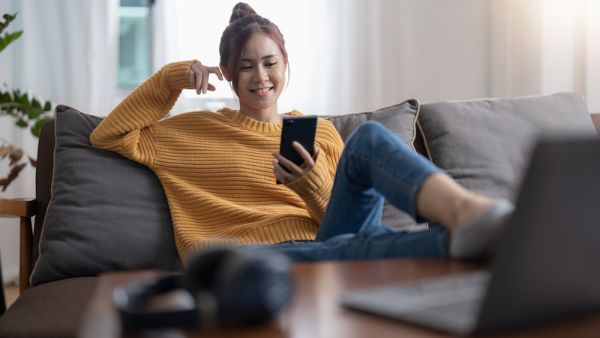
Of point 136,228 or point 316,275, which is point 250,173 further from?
point 316,275

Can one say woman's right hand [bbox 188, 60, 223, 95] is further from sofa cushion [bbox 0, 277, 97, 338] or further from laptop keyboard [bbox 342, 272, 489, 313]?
laptop keyboard [bbox 342, 272, 489, 313]

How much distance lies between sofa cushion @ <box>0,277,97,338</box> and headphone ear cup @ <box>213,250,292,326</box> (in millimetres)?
906

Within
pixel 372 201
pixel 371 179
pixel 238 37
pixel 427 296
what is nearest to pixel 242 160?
pixel 238 37

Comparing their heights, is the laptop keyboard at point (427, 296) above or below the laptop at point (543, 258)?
below

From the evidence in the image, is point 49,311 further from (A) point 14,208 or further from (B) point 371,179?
(B) point 371,179

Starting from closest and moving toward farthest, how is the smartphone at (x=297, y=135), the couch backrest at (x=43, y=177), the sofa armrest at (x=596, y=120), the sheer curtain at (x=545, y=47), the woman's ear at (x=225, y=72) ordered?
the smartphone at (x=297, y=135) < the couch backrest at (x=43, y=177) < the woman's ear at (x=225, y=72) < the sofa armrest at (x=596, y=120) < the sheer curtain at (x=545, y=47)

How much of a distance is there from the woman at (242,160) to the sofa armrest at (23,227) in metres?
0.23

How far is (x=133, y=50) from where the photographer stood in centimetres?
396

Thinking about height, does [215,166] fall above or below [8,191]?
above

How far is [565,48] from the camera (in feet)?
11.8

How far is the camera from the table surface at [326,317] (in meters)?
0.83

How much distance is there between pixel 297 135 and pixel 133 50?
7.13ft

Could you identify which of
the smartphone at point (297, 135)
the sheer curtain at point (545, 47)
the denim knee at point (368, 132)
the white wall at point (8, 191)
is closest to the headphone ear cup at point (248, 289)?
the denim knee at point (368, 132)

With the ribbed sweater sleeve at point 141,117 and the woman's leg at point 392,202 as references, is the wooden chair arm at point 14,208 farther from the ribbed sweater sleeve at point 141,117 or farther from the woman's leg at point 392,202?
the woman's leg at point 392,202
